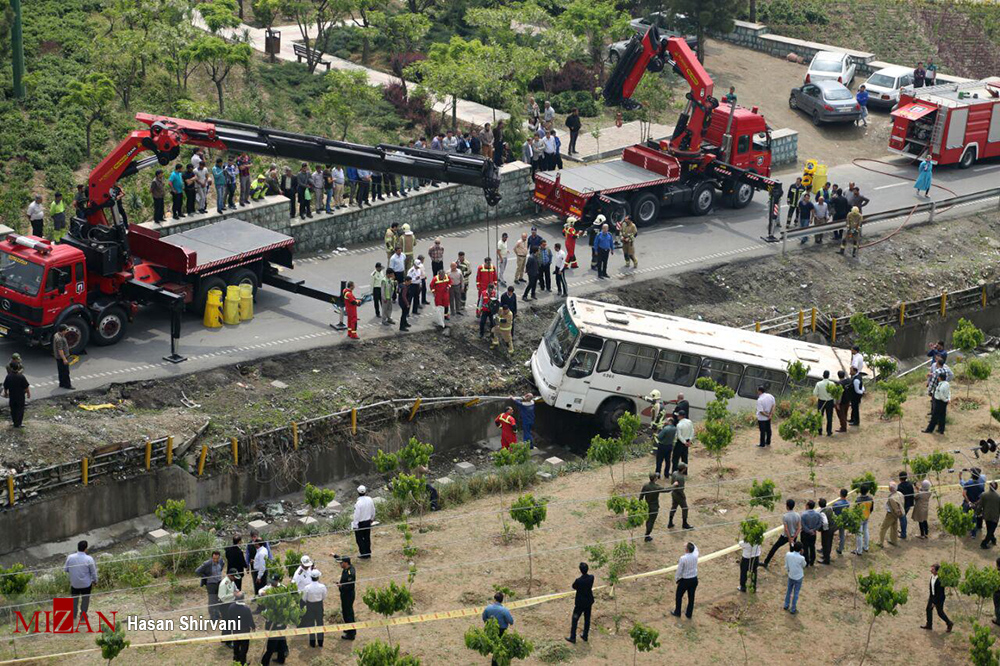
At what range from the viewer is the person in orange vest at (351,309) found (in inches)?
1173

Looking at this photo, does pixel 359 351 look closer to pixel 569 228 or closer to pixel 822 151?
pixel 569 228

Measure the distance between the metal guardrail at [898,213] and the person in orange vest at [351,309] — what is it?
12767 millimetres

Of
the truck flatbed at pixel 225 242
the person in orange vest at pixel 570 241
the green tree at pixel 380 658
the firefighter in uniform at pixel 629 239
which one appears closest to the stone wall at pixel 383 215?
the truck flatbed at pixel 225 242

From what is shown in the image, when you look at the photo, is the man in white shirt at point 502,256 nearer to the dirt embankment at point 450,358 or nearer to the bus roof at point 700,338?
the dirt embankment at point 450,358

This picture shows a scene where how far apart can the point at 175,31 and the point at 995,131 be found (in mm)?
25952

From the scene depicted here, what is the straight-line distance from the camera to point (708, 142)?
40.7m

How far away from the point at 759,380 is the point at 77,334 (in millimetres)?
13938

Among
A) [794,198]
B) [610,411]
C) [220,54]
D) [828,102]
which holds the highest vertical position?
[220,54]

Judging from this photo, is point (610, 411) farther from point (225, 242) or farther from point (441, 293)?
point (225, 242)

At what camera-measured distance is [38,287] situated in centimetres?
2659

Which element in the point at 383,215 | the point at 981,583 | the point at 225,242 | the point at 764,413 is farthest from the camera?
the point at 383,215

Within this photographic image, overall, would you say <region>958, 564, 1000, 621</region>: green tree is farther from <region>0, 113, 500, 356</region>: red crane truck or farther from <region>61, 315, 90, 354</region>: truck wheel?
<region>61, 315, 90, 354</region>: truck wheel

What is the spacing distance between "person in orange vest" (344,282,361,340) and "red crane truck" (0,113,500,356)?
2.10 ft

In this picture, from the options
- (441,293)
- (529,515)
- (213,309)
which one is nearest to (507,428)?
(441,293)
